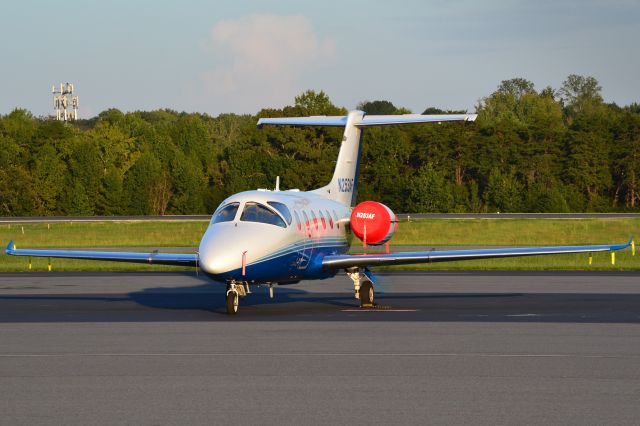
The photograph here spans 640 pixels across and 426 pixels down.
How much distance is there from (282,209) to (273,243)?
1333 mm

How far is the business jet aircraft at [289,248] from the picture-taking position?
23.9 m

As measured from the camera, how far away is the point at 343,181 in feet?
111

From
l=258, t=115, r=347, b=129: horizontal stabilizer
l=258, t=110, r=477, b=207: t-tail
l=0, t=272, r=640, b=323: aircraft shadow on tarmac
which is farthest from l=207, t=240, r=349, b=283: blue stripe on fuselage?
l=258, t=115, r=347, b=129: horizontal stabilizer

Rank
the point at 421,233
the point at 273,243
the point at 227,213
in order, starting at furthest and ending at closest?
the point at 421,233
the point at 227,213
the point at 273,243

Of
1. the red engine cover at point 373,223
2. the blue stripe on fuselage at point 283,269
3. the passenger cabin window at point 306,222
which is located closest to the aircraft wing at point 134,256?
the blue stripe on fuselage at point 283,269

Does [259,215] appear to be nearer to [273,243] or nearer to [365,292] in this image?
[273,243]

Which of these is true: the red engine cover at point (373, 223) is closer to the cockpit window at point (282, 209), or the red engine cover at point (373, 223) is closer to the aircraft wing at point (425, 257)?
the aircraft wing at point (425, 257)
